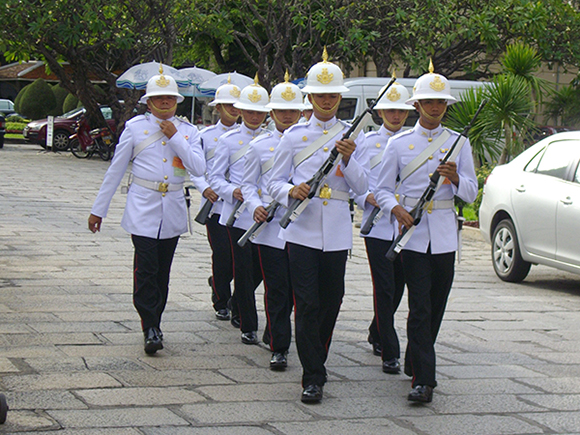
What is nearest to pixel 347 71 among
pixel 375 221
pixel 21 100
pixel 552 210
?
pixel 21 100

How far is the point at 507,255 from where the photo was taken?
10.0m

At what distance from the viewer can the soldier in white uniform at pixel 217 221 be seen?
24.3 feet

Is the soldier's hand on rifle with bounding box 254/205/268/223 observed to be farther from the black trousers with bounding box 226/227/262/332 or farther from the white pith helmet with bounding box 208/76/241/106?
the white pith helmet with bounding box 208/76/241/106

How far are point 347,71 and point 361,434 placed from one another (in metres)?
29.0

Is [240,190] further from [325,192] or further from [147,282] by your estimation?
[325,192]

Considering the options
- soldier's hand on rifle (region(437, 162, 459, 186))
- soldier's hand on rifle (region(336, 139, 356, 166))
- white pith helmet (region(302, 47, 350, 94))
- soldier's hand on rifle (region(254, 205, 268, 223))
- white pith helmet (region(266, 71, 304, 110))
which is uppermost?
white pith helmet (region(302, 47, 350, 94))

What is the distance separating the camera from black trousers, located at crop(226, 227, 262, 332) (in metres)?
6.75

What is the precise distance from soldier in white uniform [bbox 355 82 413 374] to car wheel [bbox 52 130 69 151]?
24549mm

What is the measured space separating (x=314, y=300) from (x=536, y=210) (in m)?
4.76

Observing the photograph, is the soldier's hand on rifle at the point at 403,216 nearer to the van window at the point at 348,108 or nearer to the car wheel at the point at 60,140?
the van window at the point at 348,108

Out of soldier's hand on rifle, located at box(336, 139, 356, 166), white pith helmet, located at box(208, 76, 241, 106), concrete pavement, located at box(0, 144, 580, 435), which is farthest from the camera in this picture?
white pith helmet, located at box(208, 76, 241, 106)

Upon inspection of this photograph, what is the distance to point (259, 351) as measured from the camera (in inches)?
255

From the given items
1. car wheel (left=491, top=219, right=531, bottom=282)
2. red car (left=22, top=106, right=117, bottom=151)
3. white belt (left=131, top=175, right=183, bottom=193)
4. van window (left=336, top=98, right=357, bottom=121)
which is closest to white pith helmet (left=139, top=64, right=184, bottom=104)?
white belt (left=131, top=175, right=183, bottom=193)

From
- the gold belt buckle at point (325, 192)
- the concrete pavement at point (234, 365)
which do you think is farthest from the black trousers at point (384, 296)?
the gold belt buckle at point (325, 192)
